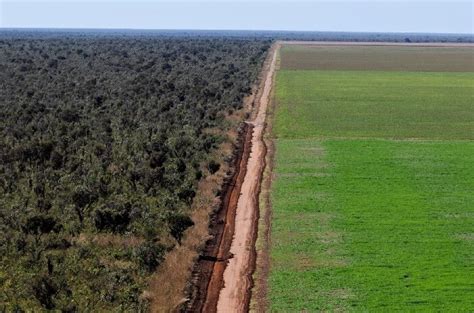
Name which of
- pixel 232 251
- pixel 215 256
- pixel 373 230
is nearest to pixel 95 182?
pixel 215 256

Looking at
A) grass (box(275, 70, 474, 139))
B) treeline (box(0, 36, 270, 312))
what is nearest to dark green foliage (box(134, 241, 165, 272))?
treeline (box(0, 36, 270, 312))

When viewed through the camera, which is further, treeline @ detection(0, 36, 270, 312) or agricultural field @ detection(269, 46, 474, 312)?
agricultural field @ detection(269, 46, 474, 312)

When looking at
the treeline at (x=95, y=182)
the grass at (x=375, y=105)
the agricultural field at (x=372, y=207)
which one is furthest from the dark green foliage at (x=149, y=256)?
the grass at (x=375, y=105)

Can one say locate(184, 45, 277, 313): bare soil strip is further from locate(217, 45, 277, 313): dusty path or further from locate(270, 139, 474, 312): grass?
locate(270, 139, 474, 312): grass

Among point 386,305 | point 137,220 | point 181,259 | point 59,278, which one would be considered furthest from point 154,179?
point 386,305

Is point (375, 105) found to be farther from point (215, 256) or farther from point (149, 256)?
point (149, 256)

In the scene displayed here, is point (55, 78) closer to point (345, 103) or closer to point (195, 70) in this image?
point (195, 70)

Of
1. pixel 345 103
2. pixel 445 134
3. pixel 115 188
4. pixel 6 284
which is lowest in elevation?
pixel 6 284
